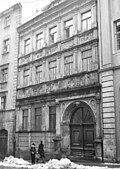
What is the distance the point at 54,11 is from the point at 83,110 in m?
9.59

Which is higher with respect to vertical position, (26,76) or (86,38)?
(86,38)

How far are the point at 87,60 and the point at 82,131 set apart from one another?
5437mm

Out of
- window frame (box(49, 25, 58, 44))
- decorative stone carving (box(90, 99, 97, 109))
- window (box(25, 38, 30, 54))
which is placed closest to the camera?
decorative stone carving (box(90, 99, 97, 109))

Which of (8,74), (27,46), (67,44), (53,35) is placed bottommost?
(8,74)

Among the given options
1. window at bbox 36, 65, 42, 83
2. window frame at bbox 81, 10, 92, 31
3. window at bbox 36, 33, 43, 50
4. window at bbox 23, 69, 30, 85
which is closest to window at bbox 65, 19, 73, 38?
window frame at bbox 81, 10, 92, 31

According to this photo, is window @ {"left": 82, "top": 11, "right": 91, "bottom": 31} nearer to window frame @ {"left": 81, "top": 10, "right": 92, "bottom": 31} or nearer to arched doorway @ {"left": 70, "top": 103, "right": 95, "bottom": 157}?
window frame @ {"left": 81, "top": 10, "right": 92, "bottom": 31}

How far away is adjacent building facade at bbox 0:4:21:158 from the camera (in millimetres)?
27203

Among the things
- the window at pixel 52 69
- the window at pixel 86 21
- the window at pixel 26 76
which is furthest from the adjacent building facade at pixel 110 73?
the window at pixel 26 76

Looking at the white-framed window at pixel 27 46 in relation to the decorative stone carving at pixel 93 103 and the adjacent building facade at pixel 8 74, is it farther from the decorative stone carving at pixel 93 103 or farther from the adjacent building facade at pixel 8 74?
the decorative stone carving at pixel 93 103

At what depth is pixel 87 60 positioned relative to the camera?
2070cm

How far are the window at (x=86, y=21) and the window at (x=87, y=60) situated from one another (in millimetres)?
2066

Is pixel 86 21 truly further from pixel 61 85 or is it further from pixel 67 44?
pixel 61 85

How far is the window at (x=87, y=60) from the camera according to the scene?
2041 cm

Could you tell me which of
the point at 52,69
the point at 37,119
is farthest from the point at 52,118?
the point at 52,69
